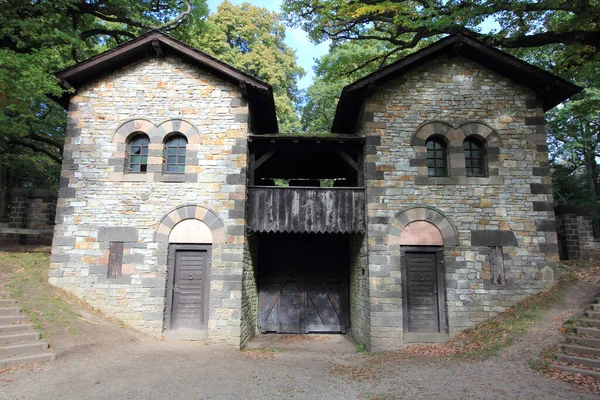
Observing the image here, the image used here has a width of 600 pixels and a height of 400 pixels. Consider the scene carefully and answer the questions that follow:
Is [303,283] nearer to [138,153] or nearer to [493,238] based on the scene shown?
[493,238]

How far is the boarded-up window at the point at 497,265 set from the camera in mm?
9383

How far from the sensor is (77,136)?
396 inches

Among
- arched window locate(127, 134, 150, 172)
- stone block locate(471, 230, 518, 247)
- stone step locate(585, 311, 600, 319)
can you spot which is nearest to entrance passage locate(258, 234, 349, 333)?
stone block locate(471, 230, 518, 247)

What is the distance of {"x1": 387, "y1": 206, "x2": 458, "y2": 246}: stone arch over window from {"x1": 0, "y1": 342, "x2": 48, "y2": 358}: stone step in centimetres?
776

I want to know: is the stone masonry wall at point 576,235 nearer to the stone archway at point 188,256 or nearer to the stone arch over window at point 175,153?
the stone archway at point 188,256

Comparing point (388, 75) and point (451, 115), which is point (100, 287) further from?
point (451, 115)

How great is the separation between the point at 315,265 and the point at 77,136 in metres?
7.87

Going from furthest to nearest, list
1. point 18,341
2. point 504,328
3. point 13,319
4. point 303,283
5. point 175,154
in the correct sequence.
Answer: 1. point 303,283
2. point 175,154
3. point 504,328
4. point 13,319
5. point 18,341

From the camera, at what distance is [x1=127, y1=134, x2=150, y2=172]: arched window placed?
1014 centimetres

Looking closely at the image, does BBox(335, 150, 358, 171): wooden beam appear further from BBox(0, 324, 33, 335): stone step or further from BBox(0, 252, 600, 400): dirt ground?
BBox(0, 324, 33, 335): stone step

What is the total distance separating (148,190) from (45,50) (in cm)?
481

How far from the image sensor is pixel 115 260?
31.1 feet

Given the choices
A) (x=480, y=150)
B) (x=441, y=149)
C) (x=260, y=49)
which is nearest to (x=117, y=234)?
(x=441, y=149)

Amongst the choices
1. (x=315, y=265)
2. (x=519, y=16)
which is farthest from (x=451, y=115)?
(x=315, y=265)
